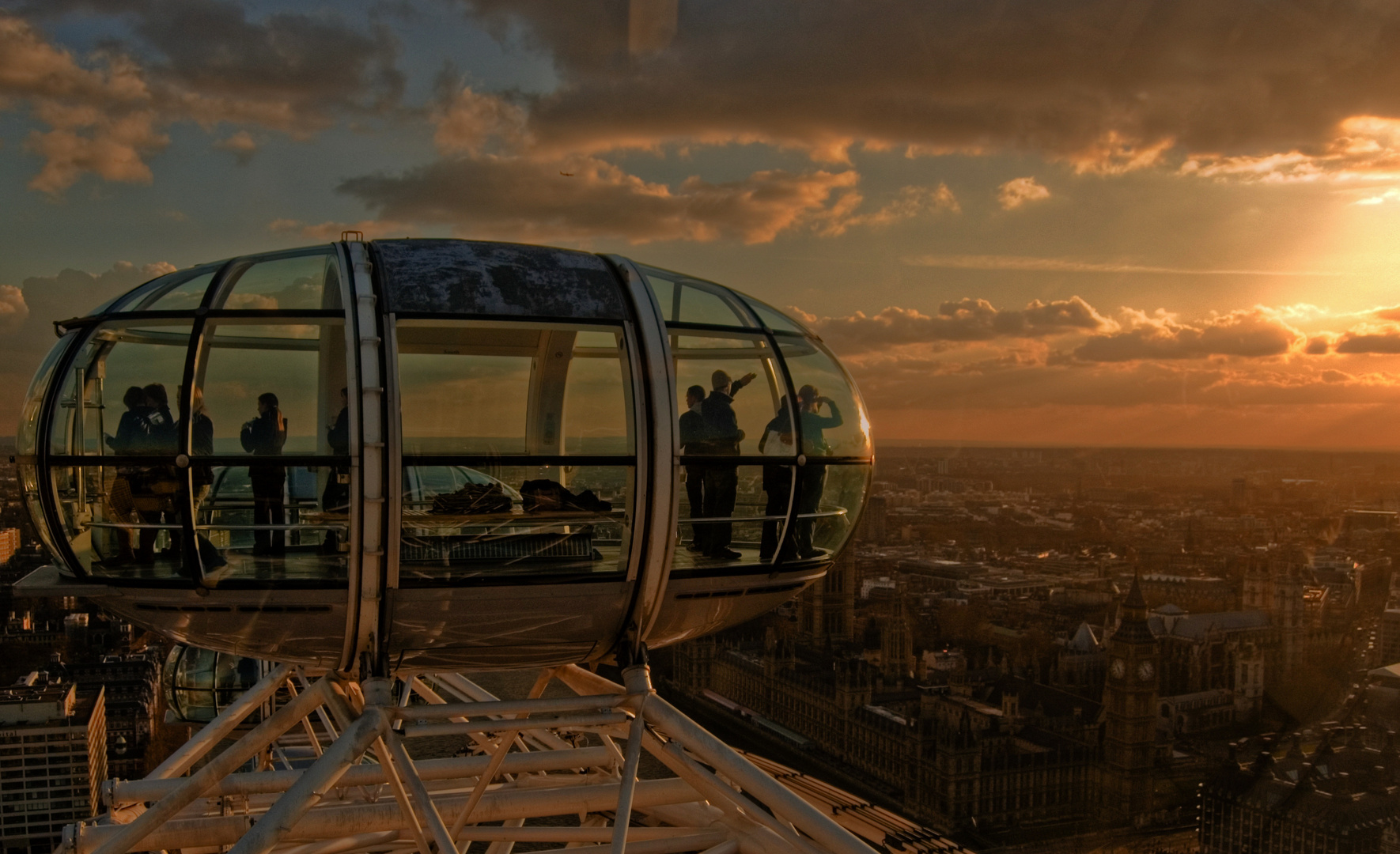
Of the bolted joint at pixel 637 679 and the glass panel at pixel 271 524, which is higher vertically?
the glass panel at pixel 271 524

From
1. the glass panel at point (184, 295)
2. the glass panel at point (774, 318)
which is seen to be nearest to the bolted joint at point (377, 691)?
the glass panel at point (184, 295)

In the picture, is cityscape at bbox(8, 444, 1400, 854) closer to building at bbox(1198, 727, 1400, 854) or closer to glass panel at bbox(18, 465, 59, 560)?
building at bbox(1198, 727, 1400, 854)

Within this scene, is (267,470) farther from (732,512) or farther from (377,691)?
(732,512)

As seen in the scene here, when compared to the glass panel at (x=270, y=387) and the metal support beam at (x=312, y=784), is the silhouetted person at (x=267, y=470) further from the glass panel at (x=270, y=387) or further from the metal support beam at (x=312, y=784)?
the metal support beam at (x=312, y=784)

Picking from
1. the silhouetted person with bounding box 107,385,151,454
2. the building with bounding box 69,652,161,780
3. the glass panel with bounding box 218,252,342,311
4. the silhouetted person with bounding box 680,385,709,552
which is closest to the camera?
the silhouetted person with bounding box 107,385,151,454

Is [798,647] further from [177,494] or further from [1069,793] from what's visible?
[177,494]

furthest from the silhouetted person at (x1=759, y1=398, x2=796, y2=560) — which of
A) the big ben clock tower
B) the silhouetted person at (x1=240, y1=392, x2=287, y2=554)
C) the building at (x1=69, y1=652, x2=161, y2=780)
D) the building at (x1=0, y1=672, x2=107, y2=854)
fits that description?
the big ben clock tower
